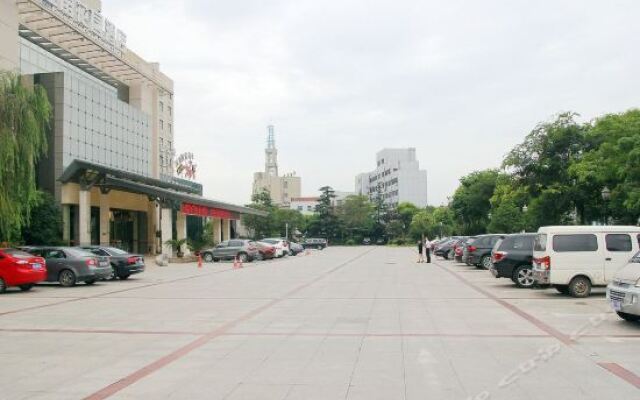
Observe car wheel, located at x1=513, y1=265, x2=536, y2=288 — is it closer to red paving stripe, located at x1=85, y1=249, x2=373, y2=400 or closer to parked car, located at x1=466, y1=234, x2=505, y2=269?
parked car, located at x1=466, y1=234, x2=505, y2=269

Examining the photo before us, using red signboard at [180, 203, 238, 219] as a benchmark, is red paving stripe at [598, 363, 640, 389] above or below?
below

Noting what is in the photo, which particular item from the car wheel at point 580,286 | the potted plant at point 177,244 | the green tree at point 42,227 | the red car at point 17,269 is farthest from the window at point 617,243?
the potted plant at point 177,244

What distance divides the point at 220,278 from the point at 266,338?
16.3m

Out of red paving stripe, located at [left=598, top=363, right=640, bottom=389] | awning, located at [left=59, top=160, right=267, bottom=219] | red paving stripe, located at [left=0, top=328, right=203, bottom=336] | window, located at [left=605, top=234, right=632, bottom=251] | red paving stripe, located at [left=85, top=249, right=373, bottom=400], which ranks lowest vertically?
red paving stripe, located at [left=598, top=363, right=640, bottom=389]

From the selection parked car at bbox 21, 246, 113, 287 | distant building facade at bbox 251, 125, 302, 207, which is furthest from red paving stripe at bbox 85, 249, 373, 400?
distant building facade at bbox 251, 125, 302, 207

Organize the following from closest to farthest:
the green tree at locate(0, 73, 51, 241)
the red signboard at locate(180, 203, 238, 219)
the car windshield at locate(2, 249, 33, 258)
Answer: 1. the car windshield at locate(2, 249, 33, 258)
2. the green tree at locate(0, 73, 51, 241)
3. the red signboard at locate(180, 203, 238, 219)

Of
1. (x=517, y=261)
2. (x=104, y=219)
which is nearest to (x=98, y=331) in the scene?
(x=517, y=261)

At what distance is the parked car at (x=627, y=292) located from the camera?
37.2ft

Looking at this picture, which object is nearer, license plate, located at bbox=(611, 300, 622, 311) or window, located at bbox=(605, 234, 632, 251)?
license plate, located at bbox=(611, 300, 622, 311)

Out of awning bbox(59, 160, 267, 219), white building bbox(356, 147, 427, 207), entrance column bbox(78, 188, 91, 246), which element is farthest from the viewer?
white building bbox(356, 147, 427, 207)

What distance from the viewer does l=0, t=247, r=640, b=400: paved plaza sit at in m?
7.27

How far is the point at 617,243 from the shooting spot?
55.4ft

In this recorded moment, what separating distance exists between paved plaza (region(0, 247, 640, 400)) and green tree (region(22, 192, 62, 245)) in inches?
828

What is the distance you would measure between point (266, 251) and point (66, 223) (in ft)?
44.9
